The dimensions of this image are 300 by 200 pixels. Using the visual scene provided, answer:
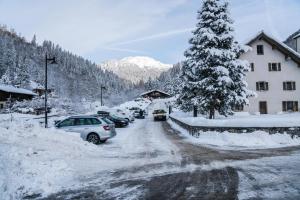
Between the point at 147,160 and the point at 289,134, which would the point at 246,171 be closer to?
the point at 147,160

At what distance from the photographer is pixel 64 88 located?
184m

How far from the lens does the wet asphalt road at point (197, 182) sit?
738cm

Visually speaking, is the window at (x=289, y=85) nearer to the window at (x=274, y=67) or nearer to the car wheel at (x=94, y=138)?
the window at (x=274, y=67)

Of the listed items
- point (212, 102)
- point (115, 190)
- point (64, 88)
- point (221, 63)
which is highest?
point (64, 88)

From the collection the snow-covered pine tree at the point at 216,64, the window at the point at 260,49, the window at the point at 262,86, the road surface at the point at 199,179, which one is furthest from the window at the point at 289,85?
the road surface at the point at 199,179

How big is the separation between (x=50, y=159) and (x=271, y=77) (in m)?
34.8

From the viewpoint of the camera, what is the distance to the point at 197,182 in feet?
28.2

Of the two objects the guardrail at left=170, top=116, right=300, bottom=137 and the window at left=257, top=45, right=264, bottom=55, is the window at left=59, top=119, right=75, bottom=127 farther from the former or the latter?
the window at left=257, top=45, right=264, bottom=55

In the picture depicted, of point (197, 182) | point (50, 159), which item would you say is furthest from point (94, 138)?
point (197, 182)

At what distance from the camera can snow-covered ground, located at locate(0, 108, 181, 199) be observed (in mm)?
8352

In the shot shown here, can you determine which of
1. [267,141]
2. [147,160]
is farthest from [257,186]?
[267,141]

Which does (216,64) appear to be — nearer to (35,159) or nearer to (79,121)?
(79,121)

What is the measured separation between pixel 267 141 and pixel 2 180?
13.6 metres

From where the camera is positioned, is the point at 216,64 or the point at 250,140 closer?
the point at 250,140
